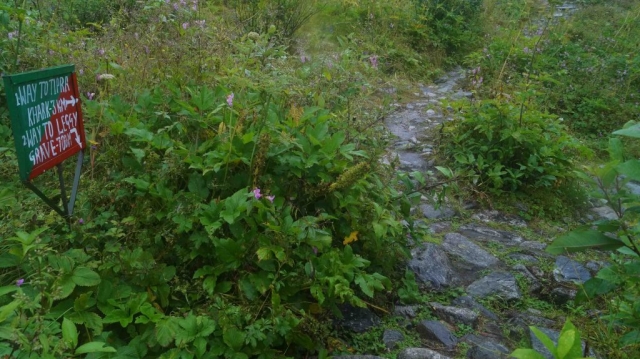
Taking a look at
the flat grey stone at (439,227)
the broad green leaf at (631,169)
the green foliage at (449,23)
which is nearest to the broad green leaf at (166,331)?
the broad green leaf at (631,169)

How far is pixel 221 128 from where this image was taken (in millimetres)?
3082

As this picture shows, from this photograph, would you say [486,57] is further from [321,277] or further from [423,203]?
[321,277]

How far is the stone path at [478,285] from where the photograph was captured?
297 cm

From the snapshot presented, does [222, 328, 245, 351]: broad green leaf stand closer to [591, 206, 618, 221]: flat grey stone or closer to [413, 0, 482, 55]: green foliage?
[591, 206, 618, 221]: flat grey stone

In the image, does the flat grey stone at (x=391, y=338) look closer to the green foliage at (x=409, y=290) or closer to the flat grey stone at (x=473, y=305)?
the green foliage at (x=409, y=290)

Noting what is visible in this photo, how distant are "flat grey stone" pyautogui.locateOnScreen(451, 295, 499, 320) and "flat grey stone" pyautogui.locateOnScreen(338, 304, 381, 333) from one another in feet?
2.00

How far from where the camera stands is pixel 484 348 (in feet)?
9.50

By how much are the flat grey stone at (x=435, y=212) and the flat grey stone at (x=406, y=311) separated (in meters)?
1.50

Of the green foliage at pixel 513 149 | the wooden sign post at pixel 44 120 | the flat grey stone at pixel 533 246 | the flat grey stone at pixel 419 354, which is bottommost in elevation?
the flat grey stone at pixel 533 246

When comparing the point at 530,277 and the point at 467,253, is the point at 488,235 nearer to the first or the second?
the point at 467,253

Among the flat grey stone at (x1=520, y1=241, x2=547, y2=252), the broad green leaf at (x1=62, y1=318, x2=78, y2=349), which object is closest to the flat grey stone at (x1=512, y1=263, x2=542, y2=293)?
the flat grey stone at (x1=520, y1=241, x2=547, y2=252)

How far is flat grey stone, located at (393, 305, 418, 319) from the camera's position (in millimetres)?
3154

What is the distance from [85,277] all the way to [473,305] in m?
2.21

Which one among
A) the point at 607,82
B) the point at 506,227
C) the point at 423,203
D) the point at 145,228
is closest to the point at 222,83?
the point at 145,228
